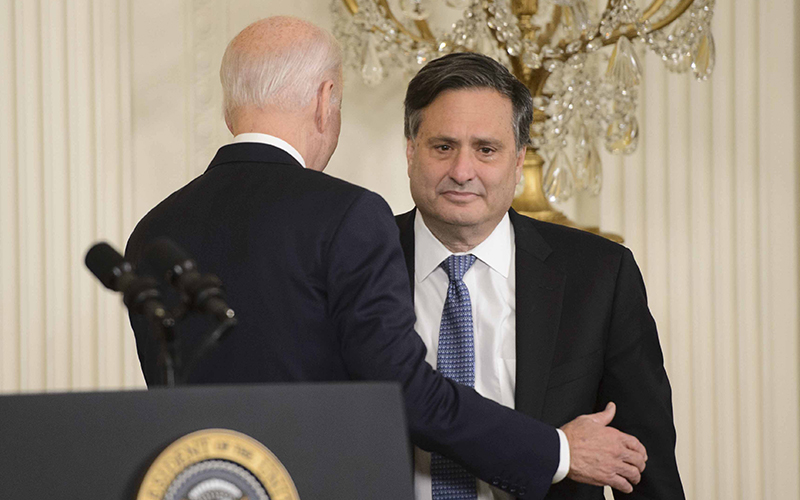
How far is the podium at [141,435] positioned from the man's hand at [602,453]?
83 centimetres

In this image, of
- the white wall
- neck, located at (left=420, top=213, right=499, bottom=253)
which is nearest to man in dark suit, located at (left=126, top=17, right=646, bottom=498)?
neck, located at (left=420, top=213, right=499, bottom=253)

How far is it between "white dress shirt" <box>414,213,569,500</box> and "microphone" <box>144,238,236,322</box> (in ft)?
3.10

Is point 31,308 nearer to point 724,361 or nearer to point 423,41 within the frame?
point 423,41

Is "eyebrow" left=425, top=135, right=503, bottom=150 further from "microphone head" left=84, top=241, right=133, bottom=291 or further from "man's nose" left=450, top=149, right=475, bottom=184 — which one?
"microphone head" left=84, top=241, right=133, bottom=291

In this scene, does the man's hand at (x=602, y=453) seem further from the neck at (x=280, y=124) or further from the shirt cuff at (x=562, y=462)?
the neck at (x=280, y=124)

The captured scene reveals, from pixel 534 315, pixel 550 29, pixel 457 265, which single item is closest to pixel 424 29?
Answer: pixel 550 29

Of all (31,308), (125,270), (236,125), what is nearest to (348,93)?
(31,308)

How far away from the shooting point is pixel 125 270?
1023mm

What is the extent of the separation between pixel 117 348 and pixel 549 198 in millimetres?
1550

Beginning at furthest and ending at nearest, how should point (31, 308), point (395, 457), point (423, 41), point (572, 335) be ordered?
point (31, 308)
point (423, 41)
point (572, 335)
point (395, 457)

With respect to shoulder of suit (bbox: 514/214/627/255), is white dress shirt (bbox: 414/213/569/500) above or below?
below

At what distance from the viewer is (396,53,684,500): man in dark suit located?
186cm

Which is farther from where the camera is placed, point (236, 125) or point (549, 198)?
point (549, 198)

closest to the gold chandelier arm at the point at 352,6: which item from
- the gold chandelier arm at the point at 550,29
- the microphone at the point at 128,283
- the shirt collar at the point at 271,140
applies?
the gold chandelier arm at the point at 550,29
